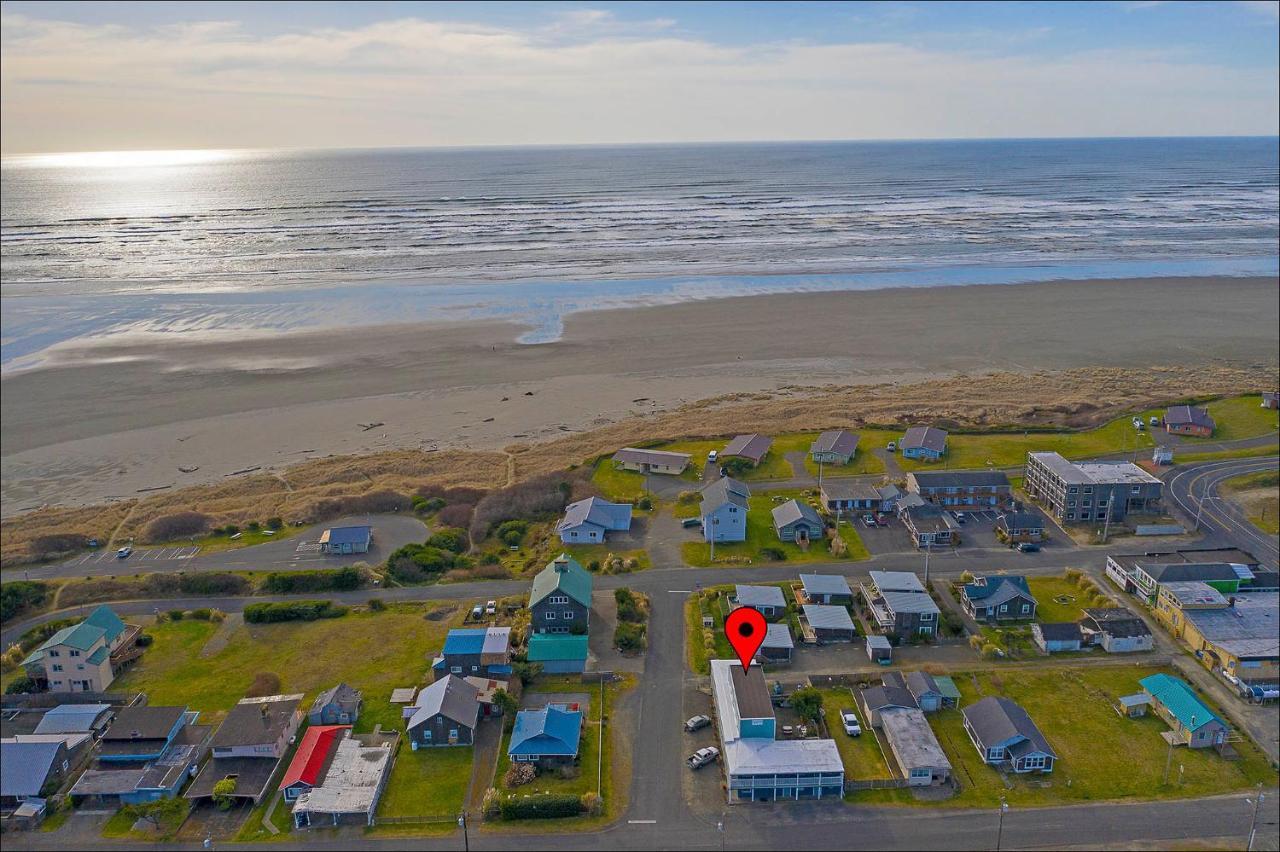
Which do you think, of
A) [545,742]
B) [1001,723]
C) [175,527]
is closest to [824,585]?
[1001,723]

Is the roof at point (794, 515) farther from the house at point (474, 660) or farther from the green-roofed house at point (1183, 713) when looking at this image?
the house at point (474, 660)

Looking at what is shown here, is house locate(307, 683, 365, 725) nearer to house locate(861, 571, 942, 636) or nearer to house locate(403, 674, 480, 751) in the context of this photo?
house locate(403, 674, 480, 751)

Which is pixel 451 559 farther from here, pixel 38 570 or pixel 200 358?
pixel 200 358

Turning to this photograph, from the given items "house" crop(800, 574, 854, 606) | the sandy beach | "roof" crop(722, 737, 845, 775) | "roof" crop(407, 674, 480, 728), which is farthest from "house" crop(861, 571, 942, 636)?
the sandy beach

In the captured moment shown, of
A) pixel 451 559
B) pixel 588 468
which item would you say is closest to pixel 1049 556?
pixel 588 468

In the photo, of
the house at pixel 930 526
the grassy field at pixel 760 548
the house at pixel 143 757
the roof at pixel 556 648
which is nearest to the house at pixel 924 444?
the house at pixel 930 526

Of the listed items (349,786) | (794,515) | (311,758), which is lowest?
(349,786)

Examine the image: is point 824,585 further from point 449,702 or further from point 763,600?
point 449,702
